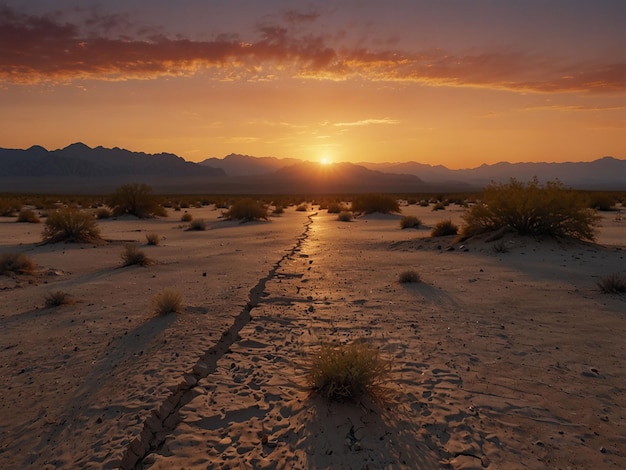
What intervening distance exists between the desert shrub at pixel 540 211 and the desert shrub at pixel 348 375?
11553 mm

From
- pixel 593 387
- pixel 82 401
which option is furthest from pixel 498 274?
pixel 82 401

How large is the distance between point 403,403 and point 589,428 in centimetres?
171

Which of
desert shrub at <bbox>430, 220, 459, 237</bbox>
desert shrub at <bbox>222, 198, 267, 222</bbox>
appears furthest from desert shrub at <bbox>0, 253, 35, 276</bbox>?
desert shrub at <bbox>222, 198, 267, 222</bbox>

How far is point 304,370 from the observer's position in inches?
217

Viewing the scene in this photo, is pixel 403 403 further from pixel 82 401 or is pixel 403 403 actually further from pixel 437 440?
pixel 82 401

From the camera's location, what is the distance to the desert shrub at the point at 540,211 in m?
14.2

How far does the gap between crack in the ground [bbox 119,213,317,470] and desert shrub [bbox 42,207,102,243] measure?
11949 millimetres

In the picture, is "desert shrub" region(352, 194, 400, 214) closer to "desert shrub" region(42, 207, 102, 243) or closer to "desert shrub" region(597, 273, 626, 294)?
"desert shrub" region(42, 207, 102, 243)

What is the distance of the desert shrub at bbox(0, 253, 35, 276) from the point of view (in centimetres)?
1127

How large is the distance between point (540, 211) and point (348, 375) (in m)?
12.0

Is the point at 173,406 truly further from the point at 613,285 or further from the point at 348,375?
the point at 613,285

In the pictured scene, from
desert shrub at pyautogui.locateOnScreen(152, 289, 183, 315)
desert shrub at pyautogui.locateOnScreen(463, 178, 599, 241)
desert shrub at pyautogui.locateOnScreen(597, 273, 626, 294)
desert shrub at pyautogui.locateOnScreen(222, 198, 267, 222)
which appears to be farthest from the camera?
desert shrub at pyautogui.locateOnScreen(222, 198, 267, 222)

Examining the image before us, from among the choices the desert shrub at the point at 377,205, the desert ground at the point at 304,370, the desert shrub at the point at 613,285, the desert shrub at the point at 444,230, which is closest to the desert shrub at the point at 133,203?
the desert shrub at the point at 377,205

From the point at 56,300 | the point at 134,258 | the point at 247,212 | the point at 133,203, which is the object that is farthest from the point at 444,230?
the point at 133,203
